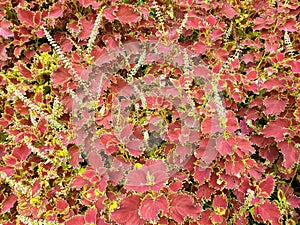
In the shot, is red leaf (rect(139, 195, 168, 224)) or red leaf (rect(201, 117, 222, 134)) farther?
red leaf (rect(201, 117, 222, 134))

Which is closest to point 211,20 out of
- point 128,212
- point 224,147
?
point 224,147

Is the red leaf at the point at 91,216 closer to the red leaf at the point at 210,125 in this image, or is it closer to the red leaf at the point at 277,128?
the red leaf at the point at 210,125

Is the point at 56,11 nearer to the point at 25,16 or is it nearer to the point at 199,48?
the point at 25,16

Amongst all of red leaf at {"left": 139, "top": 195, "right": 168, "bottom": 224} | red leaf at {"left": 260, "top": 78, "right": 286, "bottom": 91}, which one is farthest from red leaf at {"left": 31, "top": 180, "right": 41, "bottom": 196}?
red leaf at {"left": 260, "top": 78, "right": 286, "bottom": 91}

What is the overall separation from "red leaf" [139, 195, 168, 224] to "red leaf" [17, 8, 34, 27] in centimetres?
125

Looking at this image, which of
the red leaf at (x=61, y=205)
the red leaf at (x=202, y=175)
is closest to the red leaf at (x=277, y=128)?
the red leaf at (x=202, y=175)

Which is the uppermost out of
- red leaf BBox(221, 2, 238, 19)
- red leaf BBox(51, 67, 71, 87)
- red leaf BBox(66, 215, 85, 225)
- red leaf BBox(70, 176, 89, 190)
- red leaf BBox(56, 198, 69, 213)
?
red leaf BBox(221, 2, 238, 19)

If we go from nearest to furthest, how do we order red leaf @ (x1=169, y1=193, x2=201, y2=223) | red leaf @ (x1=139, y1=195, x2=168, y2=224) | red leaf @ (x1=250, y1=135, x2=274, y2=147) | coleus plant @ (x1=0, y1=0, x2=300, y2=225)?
red leaf @ (x1=139, y1=195, x2=168, y2=224), red leaf @ (x1=169, y1=193, x2=201, y2=223), coleus plant @ (x1=0, y1=0, x2=300, y2=225), red leaf @ (x1=250, y1=135, x2=274, y2=147)

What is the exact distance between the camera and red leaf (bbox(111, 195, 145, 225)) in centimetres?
164

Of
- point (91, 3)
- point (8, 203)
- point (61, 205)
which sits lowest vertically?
point (8, 203)

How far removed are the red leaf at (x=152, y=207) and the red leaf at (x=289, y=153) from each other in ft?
2.22

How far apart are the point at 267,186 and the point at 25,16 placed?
5.32 feet

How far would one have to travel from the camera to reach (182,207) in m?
1.71

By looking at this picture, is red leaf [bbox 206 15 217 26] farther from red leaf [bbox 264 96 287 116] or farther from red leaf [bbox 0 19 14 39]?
red leaf [bbox 0 19 14 39]
